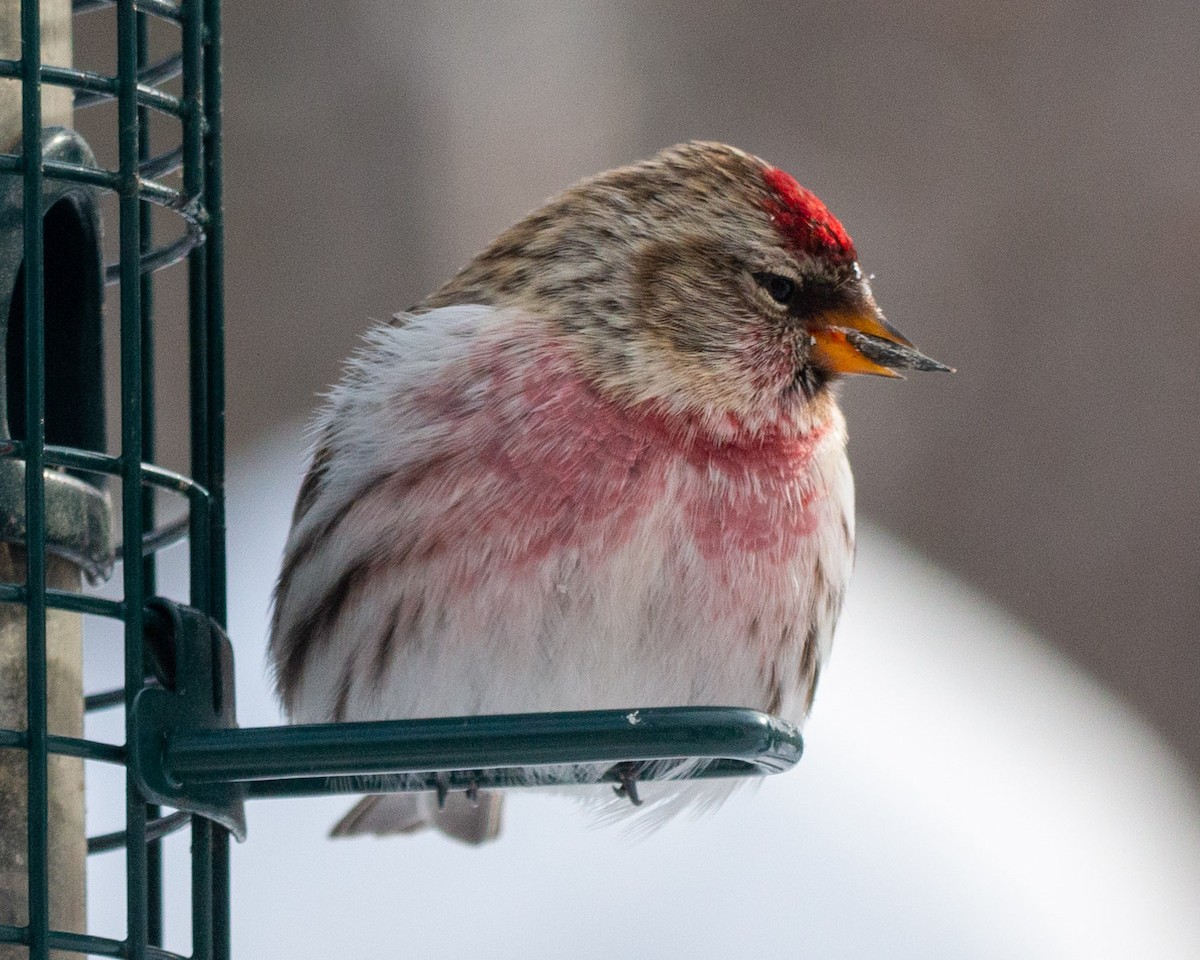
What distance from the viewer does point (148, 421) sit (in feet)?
9.09

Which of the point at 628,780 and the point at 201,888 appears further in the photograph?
the point at 628,780

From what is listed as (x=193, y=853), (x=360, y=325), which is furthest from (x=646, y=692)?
(x=360, y=325)

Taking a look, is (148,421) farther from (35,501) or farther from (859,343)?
(859,343)

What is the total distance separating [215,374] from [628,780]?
77cm

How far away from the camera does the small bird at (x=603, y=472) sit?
2.69 meters

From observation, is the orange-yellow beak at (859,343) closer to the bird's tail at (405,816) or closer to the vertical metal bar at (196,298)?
the vertical metal bar at (196,298)

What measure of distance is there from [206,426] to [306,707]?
1.60 feet

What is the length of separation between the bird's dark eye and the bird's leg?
0.66m

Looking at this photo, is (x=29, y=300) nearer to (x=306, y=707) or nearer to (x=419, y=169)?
(x=306, y=707)

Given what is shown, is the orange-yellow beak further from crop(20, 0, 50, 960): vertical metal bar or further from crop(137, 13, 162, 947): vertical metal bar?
crop(20, 0, 50, 960): vertical metal bar

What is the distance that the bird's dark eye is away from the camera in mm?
2998

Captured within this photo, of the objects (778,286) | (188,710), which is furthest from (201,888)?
(778,286)

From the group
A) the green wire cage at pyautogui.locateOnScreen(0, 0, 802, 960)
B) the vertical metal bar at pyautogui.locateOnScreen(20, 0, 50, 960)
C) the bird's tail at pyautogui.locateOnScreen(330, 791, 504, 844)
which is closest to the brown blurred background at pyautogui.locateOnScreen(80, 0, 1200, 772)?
the bird's tail at pyautogui.locateOnScreen(330, 791, 504, 844)

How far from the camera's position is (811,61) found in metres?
5.34
